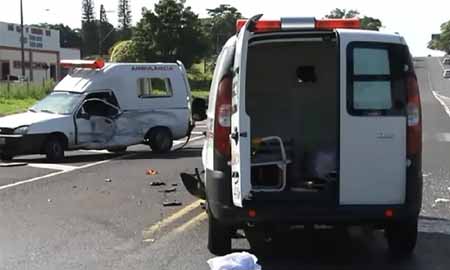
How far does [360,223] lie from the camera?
6.73 m

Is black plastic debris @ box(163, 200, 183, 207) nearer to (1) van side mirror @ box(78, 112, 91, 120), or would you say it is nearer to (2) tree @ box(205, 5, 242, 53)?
(1) van side mirror @ box(78, 112, 91, 120)

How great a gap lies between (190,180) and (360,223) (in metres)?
2.81

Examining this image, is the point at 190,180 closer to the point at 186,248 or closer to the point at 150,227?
the point at 150,227

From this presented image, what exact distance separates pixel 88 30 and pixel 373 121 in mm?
153472

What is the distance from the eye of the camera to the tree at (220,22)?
353 feet

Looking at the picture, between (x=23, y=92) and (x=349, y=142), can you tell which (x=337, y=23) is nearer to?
(x=349, y=142)

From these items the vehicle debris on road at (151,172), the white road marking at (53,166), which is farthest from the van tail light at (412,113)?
the white road marking at (53,166)

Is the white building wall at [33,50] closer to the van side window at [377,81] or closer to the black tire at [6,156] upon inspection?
the black tire at [6,156]

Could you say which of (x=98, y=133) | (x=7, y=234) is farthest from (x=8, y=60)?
Result: (x=7, y=234)

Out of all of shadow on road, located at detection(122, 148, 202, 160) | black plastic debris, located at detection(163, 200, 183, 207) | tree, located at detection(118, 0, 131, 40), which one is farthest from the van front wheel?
tree, located at detection(118, 0, 131, 40)

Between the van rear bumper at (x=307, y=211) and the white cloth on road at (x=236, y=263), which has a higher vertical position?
the van rear bumper at (x=307, y=211)

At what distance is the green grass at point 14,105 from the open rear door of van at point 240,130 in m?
27.9

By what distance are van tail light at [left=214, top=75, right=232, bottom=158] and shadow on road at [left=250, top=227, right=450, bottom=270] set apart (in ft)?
3.77

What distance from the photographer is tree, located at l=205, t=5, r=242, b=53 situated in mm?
107494
